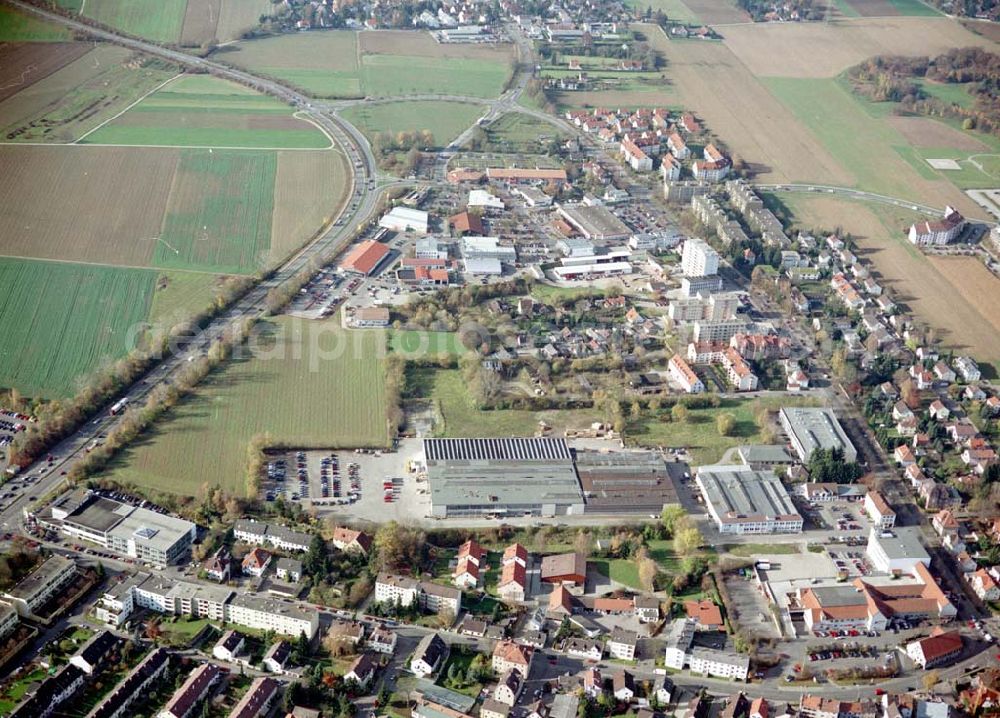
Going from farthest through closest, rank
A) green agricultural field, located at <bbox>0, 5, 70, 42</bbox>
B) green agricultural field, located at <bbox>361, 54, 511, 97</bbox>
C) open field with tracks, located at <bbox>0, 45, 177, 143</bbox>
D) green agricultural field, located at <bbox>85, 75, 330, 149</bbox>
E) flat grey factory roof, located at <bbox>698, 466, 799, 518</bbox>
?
1. green agricultural field, located at <bbox>361, 54, 511, 97</bbox>
2. green agricultural field, located at <bbox>0, 5, 70, 42</bbox>
3. green agricultural field, located at <bbox>85, 75, 330, 149</bbox>
4. open field with tracks, located at <bbox>0, 45, 177, 143</bbox>
5. flat grey factory roof, located at <bbox>698, 466, 799, 518</bbox>

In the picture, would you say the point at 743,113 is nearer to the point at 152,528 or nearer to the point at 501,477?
the point at 501,477

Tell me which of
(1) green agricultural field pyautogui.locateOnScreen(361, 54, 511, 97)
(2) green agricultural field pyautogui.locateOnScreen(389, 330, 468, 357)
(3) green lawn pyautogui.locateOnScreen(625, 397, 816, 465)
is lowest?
(2) green agricultural field pyautogui.locateOnScreen(389, 330, 468, 357)

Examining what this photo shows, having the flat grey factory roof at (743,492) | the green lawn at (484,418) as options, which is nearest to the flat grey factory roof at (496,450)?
the green lawn at (484,418)

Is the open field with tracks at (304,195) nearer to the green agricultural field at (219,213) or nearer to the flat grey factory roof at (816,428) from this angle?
the green agricultural field at (219,213)

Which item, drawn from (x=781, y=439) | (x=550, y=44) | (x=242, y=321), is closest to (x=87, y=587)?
(x=242, y=321)

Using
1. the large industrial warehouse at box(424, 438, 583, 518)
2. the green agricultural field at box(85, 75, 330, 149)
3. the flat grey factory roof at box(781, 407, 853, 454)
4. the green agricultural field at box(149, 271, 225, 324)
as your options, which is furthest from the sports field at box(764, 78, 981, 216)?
the green agricultural field at box(149, 271, 225, 324)

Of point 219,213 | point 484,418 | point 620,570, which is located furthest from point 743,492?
point 219,213

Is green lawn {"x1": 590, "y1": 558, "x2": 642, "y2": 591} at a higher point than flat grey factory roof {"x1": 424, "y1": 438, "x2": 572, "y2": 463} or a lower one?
lower

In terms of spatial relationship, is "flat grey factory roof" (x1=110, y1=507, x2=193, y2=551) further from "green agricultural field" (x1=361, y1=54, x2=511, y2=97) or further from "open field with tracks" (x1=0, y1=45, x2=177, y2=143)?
"green agricultural field" (x1=361, y1=54, x2=511, y2=97)
